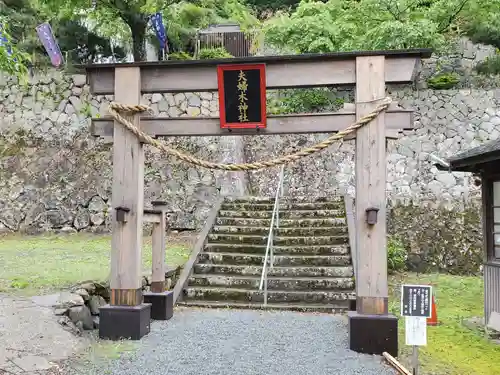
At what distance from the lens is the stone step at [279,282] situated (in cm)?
752

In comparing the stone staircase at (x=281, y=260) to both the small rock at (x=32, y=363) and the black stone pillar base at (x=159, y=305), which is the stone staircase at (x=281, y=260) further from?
the small rock at (x=32, y=363)

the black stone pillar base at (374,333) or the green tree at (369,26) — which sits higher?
the green tree at (369,26)

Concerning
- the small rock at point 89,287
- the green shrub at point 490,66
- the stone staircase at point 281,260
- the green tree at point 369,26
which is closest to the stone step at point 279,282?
the stone staircase at point 281,260

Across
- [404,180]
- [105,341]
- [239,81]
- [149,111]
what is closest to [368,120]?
[239,81]

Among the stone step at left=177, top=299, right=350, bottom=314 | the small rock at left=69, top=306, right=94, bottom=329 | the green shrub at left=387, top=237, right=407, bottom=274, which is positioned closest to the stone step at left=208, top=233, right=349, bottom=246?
the green shrub at left=387, top=237, right=407, bottom=274

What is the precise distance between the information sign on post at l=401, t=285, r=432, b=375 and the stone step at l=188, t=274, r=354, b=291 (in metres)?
3.33

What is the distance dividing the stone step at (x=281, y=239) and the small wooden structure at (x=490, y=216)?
2562mm

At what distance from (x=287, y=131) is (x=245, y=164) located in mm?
604

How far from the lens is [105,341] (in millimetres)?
5055

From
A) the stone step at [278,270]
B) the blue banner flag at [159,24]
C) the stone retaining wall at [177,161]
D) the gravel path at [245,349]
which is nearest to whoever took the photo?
the gravel path at [245,349]

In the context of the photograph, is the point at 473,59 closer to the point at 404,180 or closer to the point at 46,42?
the point at 404,180

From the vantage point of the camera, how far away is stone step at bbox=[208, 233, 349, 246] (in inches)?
340

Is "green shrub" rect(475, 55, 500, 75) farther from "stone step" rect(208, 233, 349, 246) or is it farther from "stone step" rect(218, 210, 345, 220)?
"stone step" rect(208, 233, 349, 246)

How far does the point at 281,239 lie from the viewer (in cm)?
879
